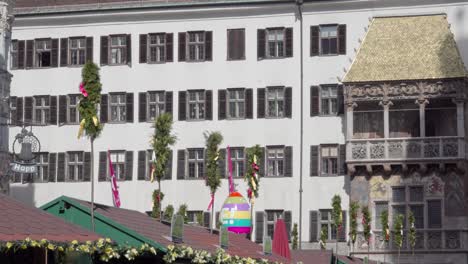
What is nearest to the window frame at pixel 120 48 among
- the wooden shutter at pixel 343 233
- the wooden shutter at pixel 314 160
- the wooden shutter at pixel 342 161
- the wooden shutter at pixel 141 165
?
the wooden shutter at pixel 141 165

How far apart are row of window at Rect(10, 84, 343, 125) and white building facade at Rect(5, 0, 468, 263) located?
0.06 metres

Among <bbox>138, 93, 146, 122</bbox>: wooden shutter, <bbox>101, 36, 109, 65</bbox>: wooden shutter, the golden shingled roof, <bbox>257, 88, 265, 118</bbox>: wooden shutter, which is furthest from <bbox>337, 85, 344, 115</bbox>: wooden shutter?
<bbox>101, 36, 109, 65</bbox>: wooden shutter

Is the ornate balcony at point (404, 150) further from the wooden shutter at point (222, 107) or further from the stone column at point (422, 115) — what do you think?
the wooden shutter at point (222, 107)

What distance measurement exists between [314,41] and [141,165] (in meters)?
12.0

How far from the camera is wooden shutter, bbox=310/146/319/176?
68062 mm

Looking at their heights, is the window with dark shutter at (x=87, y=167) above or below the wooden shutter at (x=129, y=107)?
below

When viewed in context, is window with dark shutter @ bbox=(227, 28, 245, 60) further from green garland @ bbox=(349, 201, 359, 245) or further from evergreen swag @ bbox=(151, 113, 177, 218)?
evergreen swag @ bbox=(151, 113, 177, 218)

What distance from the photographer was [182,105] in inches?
2771

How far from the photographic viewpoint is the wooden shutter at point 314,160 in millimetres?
68062

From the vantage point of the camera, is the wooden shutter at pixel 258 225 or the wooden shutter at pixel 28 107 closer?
the wooden shutter at pixel 258 225

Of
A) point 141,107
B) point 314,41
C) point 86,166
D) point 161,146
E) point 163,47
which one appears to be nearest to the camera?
point 161,146

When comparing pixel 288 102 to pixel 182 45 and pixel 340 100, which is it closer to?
pixel 340 100

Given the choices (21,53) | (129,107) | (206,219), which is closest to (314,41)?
(129,107)

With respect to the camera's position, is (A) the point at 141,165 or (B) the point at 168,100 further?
(B) the point at 168,100
